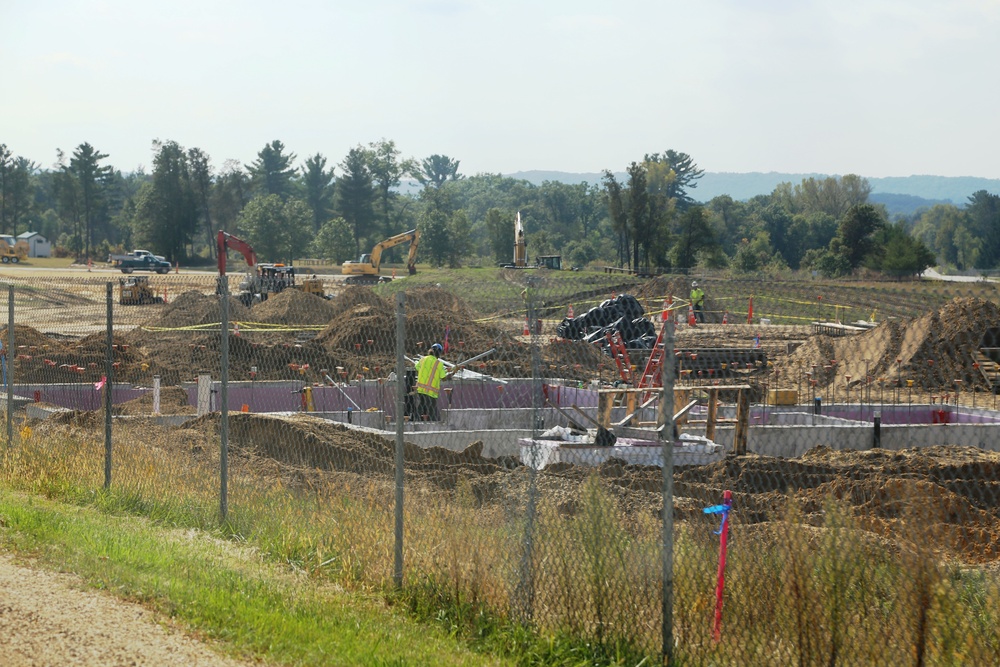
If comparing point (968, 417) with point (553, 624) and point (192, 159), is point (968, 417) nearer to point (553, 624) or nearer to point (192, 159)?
point (553, 624)

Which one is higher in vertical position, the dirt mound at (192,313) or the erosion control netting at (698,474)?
the dirt mound at (192,313)

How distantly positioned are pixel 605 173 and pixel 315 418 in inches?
2256

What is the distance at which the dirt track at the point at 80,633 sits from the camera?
6.14 metres

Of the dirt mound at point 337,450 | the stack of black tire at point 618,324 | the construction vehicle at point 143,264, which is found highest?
the construction vehicle at point 143,264

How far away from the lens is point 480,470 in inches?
575

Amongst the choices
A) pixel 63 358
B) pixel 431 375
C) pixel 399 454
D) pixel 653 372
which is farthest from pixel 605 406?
pixel 63 358

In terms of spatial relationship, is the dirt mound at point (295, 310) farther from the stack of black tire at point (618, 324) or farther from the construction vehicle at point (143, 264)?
the construction vehicle at point (143, 264)

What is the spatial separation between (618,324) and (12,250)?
7171 centimetres

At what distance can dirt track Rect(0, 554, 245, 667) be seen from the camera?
20.1 ft

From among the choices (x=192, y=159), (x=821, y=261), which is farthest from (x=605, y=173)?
(x=192, y=159)

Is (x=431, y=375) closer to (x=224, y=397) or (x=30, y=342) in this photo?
(x=224, y=397)

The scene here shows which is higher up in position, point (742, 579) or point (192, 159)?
point (192, 159)

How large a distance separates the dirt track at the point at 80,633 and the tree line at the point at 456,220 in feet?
161

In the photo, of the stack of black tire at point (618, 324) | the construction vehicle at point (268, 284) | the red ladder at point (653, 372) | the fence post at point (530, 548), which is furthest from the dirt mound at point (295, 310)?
the fence post at point (530, 548)
